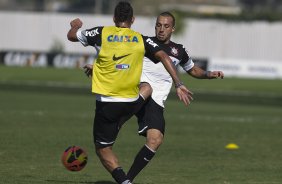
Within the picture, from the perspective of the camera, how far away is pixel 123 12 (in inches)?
416

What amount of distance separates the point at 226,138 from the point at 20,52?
1679 inches

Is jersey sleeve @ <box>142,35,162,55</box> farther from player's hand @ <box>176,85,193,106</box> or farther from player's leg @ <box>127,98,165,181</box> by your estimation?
player's leg @ <box>127,98,165,181</box>

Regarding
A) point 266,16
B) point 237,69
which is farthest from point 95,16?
point 237,69

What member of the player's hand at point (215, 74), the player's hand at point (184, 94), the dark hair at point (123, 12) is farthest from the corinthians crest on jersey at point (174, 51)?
the dark hair at point (123, 12)

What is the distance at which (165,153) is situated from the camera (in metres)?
16.9

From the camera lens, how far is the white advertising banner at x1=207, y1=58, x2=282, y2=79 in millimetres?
51781

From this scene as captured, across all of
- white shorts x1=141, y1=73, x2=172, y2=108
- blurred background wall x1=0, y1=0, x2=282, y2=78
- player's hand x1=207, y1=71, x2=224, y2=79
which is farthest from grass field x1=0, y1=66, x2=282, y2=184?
blurred background wall x1=0, y1=0, x2=282, y2=78

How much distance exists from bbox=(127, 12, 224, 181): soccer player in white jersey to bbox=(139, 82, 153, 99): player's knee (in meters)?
0.17

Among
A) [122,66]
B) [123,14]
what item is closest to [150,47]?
[122,66]

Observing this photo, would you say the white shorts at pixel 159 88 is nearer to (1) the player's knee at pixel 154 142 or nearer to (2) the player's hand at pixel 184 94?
(1) the player's knee at pixel 154 142

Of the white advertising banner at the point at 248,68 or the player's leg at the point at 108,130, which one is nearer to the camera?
the player's leg at the point at 108,130

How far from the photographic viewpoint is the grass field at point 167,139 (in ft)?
43.8

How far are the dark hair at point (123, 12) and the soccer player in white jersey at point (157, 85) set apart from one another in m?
0.91

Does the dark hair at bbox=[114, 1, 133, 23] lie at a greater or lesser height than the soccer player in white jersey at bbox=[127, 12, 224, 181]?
greater
